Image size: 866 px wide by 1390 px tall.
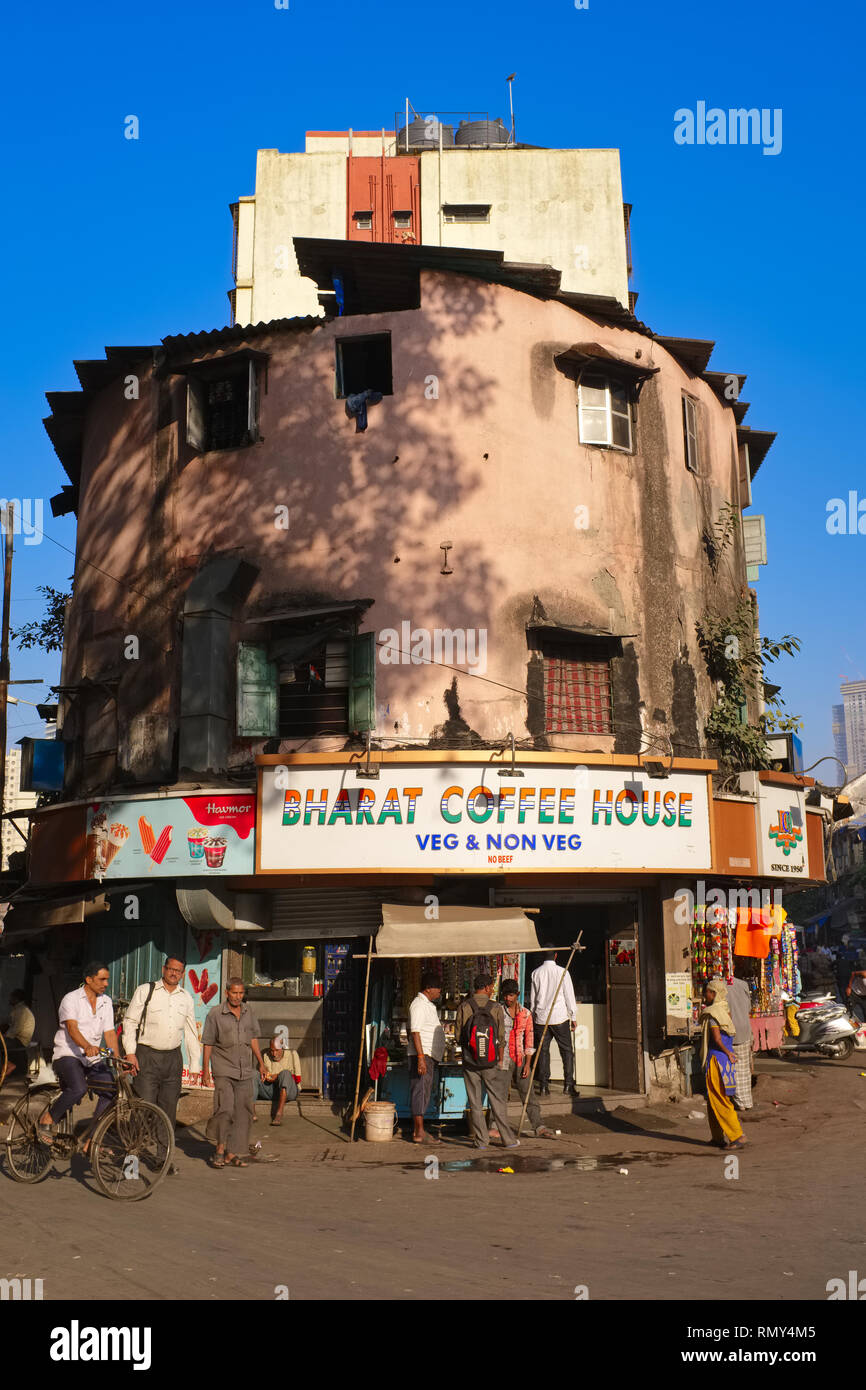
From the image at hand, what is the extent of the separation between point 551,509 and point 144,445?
6401 mm

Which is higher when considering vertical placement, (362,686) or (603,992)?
(362,686)

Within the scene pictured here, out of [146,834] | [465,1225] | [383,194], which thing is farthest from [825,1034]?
[383,194]

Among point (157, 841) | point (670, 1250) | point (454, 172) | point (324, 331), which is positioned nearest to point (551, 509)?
point (324, 331)

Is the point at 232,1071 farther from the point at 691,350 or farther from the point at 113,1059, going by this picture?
the point at 691,350

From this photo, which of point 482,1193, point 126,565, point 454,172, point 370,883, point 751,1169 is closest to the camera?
point 482,1193

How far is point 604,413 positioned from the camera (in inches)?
728

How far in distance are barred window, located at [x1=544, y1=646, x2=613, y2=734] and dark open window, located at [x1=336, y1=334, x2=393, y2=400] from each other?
459 cm

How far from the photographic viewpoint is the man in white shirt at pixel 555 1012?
633 inches

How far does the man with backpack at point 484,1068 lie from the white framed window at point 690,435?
9656mm

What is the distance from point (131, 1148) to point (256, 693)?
24.9ft

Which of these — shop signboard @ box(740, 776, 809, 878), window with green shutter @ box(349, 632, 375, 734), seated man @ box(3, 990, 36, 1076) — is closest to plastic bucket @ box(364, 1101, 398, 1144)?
window with green shutter @ box(349, 632, 375, 734)

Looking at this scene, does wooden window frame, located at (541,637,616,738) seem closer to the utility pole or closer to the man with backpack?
the man with backpack

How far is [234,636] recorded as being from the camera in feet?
57.9

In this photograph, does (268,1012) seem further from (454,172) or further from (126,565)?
(454,172)
